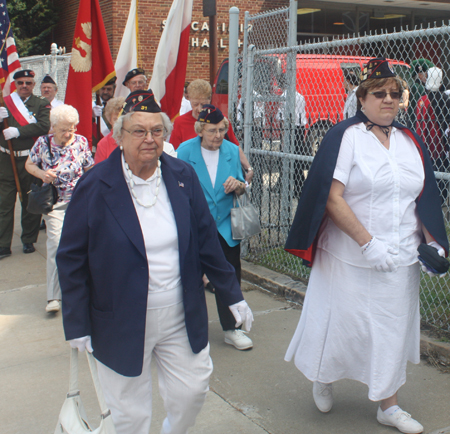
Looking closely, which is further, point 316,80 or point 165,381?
point 316,80

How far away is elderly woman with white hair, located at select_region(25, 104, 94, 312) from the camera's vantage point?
198 inches

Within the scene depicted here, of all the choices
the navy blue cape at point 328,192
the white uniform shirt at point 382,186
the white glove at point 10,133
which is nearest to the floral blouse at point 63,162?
the white glove at point 10,133

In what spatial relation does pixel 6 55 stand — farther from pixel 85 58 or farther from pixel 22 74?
pixel 85 58

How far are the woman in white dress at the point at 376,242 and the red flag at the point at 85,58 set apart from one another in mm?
3332

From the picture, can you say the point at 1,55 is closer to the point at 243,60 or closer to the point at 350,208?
the point at 243,60

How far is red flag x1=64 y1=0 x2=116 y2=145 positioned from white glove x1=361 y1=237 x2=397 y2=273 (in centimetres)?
361

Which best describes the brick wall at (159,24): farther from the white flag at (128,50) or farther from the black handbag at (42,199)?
the black handbag at (42,199)

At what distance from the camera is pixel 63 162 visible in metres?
5.08

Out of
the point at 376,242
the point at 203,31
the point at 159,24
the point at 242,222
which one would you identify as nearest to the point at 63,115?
the point at 242,222

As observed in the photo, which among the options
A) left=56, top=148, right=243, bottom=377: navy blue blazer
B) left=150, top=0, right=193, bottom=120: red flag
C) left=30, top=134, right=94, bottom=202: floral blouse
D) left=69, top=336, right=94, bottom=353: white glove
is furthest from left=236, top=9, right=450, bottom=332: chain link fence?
left=69, top=336, right=94, bottom=353: white glove

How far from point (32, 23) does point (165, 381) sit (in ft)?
65.8

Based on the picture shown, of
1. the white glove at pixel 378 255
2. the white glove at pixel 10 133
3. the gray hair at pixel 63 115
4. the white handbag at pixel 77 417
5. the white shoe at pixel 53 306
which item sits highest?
the gray hair at pixel 63 115

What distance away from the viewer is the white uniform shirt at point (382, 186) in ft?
Result: 9.95

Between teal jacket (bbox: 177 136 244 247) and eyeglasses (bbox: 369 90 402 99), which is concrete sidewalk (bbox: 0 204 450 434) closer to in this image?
teal jacket (bbox: 177 136 244 247)
